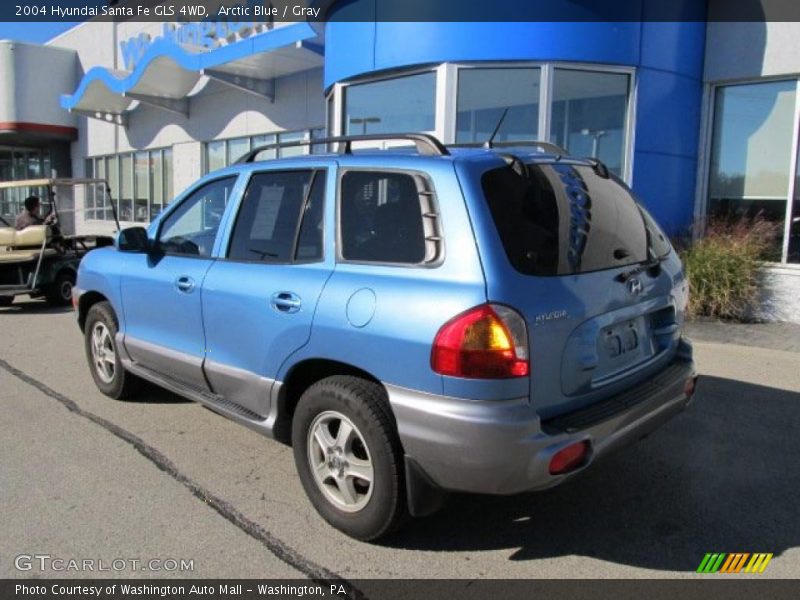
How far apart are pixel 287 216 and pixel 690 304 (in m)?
6.28

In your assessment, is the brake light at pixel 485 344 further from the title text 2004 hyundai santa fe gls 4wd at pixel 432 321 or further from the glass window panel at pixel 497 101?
the glass window panel at pixel 497 101

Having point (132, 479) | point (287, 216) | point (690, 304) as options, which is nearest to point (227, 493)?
point (132, 479)

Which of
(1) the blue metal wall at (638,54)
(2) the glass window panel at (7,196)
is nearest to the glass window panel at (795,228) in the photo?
(1) the blue metal wall at (638,54)

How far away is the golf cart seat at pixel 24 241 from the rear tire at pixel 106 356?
5.04 m

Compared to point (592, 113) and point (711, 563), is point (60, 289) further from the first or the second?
point (711, 563)

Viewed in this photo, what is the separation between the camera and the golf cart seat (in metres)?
9.61

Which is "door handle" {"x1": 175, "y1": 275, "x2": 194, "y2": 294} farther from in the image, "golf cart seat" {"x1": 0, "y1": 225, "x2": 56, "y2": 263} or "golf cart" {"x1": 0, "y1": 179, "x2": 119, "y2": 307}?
"golf cart seat" {"x1": 0, "y1": 225, "x2": 56, "y2": 263}

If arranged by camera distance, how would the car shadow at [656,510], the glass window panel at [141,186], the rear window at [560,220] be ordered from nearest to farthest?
the rear window at [560,220] < the car shadow at [656,510] < the glass window panel at [141,186]

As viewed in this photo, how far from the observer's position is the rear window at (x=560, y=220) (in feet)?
9.53

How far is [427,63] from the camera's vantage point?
922 cm

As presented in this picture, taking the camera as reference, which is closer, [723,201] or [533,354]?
[533,354]

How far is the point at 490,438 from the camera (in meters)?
2.65

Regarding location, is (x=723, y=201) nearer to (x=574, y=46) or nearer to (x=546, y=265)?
(x=574, y=46)
